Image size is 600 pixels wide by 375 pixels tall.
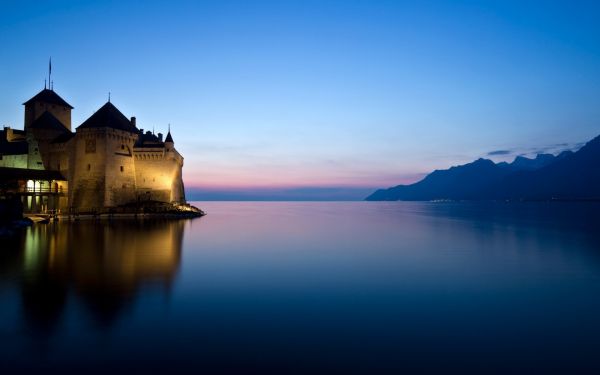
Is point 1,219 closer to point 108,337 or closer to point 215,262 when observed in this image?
point 215,262

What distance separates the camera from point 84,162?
1727 inches

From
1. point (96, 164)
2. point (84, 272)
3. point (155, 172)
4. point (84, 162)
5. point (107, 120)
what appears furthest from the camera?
point (155, 172)

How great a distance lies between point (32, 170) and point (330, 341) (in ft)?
154

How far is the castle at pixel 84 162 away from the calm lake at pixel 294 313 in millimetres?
25131

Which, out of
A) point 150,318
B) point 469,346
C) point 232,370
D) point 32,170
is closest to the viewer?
A: point 232,370

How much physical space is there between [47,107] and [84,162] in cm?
1247

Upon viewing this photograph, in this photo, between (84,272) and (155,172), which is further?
(155,172)

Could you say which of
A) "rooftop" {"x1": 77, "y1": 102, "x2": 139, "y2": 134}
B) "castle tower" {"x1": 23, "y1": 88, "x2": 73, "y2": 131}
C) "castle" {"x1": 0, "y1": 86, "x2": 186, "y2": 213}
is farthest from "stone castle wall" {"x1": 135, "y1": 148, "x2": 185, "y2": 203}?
"castle tower" {"x1": 23, "y1": 88, "x2": 73, "y2": 131}

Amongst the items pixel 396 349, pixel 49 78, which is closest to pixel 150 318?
pixel 396 349

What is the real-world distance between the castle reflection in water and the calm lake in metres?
0.08

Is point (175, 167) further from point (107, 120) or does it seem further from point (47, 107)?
point (47, 107)

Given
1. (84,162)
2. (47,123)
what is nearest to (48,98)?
(47,123)

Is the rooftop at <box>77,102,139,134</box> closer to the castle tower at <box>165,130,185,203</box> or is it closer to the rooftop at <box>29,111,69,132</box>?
the castle tower at <box>165,130,185,203</box>

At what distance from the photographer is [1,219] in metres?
28.0
